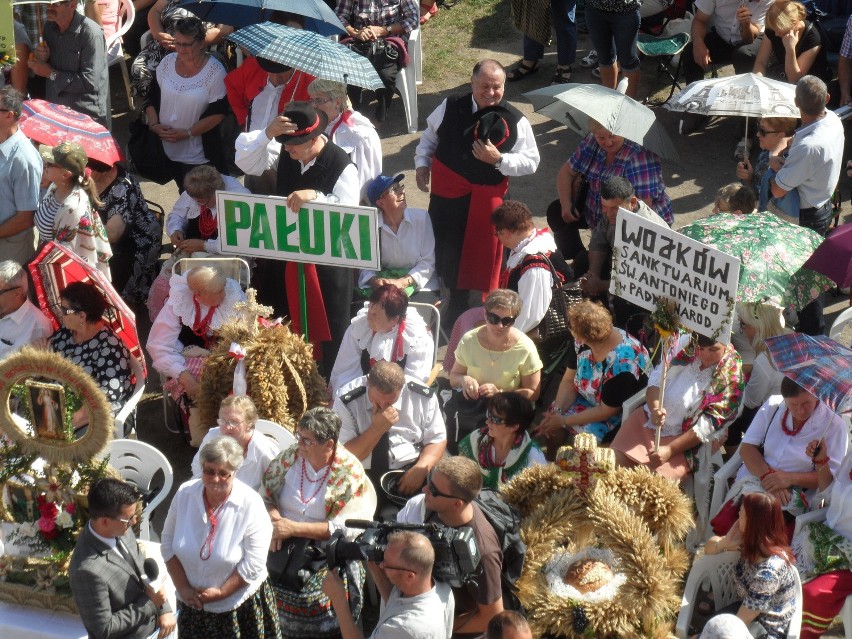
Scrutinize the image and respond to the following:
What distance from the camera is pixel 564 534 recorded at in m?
5.80

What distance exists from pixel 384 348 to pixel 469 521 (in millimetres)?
1812

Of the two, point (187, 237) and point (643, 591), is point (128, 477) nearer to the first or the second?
point (187, 237)

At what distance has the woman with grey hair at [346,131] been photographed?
27.2ft

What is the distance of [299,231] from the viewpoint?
23.1ft

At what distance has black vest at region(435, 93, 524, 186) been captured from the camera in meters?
8.36

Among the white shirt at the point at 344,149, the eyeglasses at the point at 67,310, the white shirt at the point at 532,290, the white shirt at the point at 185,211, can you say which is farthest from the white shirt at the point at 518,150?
the eyeglasses at the point at 67,310

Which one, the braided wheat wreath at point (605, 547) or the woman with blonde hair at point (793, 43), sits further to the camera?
the woman with blonde hair at point (793, 43)

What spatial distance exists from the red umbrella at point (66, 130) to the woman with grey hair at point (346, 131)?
56.9 inches

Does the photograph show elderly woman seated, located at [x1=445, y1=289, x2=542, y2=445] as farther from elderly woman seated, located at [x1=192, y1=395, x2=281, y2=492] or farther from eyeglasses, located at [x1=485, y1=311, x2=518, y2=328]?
elderly woman seated, located at [x1=192, y1=395, x2=281, y2=492]

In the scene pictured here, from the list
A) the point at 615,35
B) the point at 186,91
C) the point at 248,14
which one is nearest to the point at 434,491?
the point at 186,91

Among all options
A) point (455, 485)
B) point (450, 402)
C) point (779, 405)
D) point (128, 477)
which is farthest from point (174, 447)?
point (779, 405)

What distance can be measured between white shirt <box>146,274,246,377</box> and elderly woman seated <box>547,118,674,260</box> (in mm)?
2532

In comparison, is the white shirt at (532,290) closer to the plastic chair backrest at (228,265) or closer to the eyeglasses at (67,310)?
the plastic chair backrest at (228,265)

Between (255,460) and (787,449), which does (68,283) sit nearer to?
(255,460)
